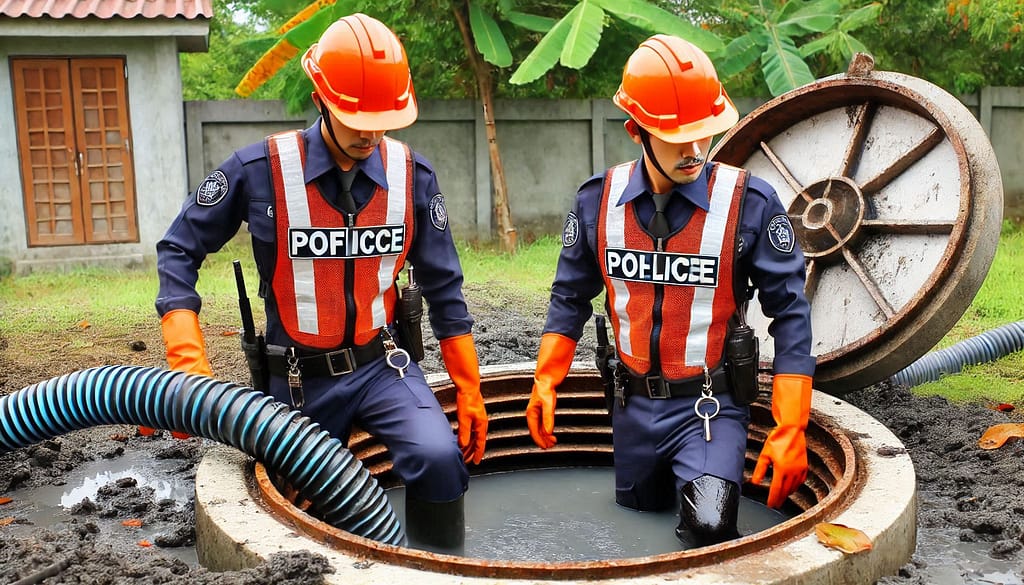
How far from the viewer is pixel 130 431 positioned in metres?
4.35

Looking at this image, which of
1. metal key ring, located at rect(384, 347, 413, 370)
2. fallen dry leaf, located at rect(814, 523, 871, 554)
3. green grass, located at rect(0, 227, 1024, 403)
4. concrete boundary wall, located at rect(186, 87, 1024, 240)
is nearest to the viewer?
fallen dry leaf, located at rect(814, 523, 871, 554)

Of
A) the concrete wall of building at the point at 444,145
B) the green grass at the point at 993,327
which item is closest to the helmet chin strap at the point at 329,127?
the green grass at the point at 993,327

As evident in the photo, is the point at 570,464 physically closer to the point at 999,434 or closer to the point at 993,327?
the point at 999,434

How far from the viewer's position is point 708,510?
2.97 metres

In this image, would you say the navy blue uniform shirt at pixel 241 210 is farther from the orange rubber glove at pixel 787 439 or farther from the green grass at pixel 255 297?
the green grass at pixel 255 297

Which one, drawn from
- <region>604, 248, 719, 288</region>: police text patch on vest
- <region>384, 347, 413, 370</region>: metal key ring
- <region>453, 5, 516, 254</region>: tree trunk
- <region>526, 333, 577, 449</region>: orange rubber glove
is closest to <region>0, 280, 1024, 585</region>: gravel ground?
<region>384, 347, 413, 370</region>: metal key ring

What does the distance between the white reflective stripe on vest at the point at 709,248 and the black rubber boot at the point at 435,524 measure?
0.90m

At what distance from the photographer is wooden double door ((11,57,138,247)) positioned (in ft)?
30.7

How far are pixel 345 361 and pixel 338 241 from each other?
39cm

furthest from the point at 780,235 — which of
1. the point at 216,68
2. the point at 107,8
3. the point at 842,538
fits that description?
the point at 216,68

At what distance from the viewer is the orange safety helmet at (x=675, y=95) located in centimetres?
300

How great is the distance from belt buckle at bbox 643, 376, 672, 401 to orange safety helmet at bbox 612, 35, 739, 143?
2.60 feet

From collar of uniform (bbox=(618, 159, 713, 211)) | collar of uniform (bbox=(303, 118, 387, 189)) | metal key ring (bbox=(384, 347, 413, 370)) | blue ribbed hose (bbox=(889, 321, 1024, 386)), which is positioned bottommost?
blue ribbed hose (bbox=(889, 321, 1024, 386))

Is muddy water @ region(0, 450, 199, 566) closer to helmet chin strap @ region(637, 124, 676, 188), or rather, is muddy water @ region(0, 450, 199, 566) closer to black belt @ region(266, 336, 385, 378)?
black belt @ region(266, 336, 385, 378)
